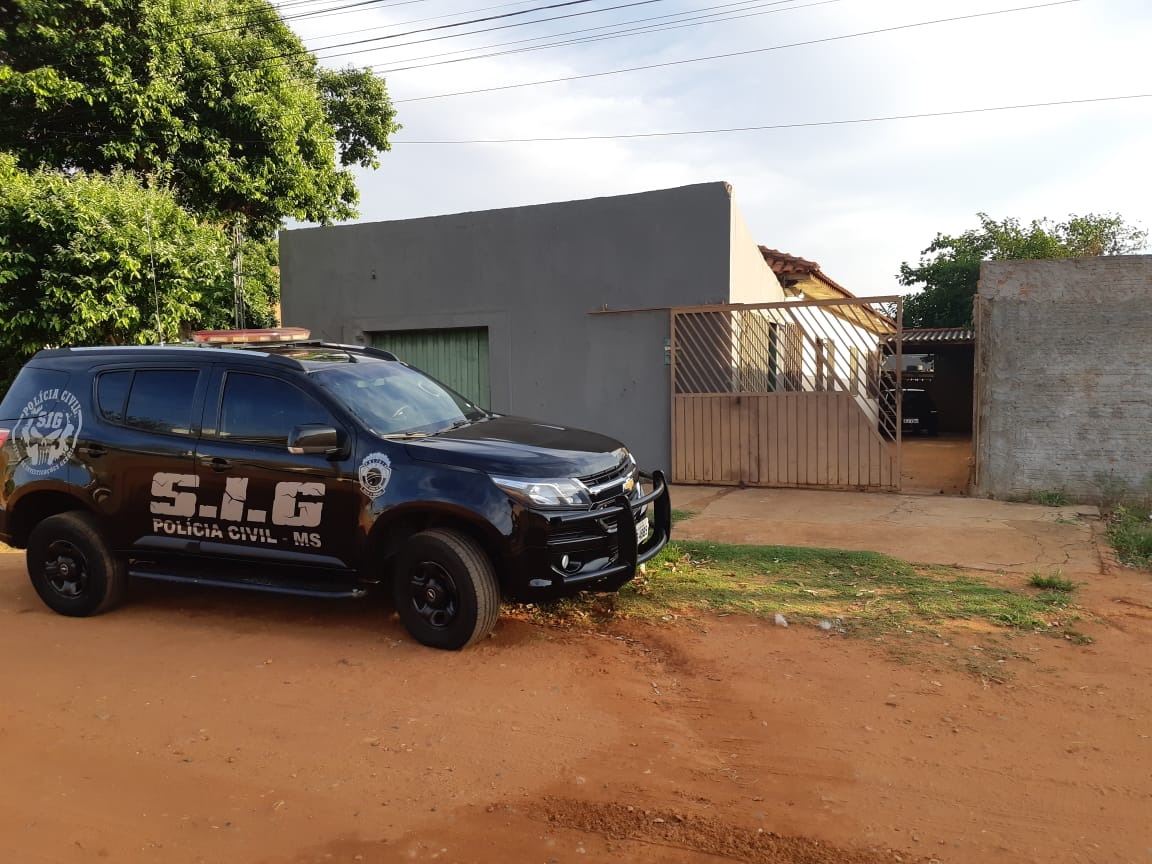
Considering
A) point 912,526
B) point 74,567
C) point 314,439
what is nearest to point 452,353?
point 912,526

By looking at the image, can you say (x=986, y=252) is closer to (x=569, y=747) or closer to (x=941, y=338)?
(x=941, y=338)

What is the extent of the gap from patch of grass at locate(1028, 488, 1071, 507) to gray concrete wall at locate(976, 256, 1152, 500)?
0.05 meters

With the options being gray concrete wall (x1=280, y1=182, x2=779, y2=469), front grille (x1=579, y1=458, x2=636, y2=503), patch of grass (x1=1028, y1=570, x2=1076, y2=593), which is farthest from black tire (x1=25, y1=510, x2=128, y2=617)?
gray concrete wall (x1=280, y1=182, x2=779, y2=469)

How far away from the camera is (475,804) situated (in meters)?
2.98

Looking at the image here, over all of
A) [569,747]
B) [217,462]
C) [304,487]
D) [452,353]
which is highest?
[452,353]

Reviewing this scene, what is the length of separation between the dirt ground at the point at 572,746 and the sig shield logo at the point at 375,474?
89cm

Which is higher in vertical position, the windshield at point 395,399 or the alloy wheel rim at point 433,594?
the windshield at point 395,399

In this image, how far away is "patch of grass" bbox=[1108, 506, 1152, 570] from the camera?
6.14 m

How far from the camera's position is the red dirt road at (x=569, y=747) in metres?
2.74

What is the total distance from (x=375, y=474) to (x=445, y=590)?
746 millimetres

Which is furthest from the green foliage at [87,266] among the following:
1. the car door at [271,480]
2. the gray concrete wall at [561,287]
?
the car door at [271,480]

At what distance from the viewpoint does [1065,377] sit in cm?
807

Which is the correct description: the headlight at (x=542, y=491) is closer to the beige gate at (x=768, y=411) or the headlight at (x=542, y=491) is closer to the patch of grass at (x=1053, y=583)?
the patch of grass at (x=1053, y=583)

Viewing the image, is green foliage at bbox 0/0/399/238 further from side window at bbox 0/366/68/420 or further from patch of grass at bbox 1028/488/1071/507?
patch of grass at bbox 1028/488/1071/507
